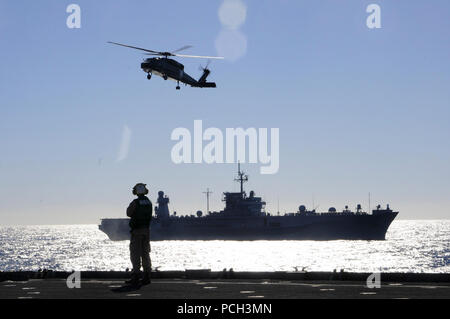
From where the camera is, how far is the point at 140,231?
19.8 m

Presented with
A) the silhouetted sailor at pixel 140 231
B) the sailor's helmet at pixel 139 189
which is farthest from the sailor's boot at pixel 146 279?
the sailor's helmet at pixel 139 189

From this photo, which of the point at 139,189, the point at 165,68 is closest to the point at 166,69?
the point at 165,68

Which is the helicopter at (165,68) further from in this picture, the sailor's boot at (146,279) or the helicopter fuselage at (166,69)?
the sailor's boot at (146,279)

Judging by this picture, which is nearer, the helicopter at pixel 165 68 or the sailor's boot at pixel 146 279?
the sailor's boot at pixel 146 279

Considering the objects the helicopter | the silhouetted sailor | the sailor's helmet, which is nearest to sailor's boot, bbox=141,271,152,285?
the silhouetted sailor

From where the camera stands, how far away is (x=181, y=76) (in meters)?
67.6

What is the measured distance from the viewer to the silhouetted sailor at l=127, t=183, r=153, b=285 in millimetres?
19594

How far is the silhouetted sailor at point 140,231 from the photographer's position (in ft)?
64.3

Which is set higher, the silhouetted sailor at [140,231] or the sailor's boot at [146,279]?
the silhouetted sailor at [140,231]

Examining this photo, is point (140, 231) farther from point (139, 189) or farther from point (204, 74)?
point (204, 74)

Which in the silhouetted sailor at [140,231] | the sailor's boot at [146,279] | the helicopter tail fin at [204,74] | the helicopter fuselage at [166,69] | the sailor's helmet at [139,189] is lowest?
the sailor's boot at [146,279]
